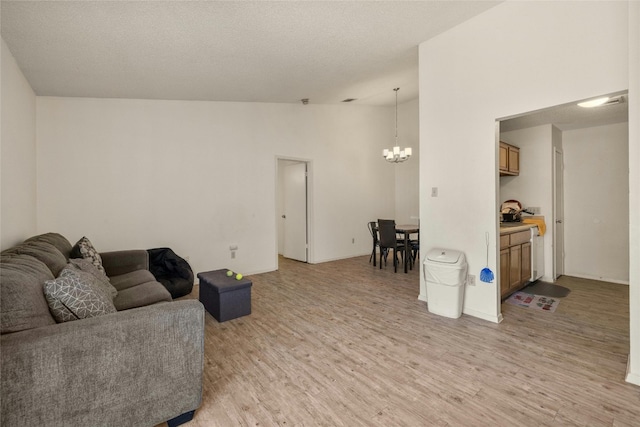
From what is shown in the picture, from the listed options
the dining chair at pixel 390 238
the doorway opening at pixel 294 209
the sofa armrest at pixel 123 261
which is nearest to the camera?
the sofa armrest at pixel 123 261

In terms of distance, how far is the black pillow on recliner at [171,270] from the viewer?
3.80m

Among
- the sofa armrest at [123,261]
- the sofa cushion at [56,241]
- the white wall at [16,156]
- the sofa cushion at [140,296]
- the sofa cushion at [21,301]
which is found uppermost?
the white wall at [16,156]

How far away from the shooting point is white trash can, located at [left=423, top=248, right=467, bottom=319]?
10.1ft

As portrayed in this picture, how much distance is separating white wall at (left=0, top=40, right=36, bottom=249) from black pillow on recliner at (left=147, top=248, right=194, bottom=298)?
1.28 metres

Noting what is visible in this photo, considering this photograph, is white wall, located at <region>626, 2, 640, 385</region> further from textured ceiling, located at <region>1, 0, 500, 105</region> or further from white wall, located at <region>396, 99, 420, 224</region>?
white wall, located at <region>396, 99, 420, 224</region>

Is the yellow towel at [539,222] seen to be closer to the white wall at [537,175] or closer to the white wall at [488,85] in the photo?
the white wall at [537,175]

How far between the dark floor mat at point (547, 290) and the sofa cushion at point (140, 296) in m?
4.43

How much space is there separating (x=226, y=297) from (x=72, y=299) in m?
1.56

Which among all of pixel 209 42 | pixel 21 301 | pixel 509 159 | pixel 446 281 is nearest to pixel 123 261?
pixel 21 301

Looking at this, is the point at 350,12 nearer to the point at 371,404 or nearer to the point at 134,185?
the point at 371,404

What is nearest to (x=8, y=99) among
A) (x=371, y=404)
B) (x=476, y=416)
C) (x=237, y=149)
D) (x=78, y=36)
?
(x=78, y=36)

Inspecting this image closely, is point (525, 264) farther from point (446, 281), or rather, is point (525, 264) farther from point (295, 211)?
point (295, 211)

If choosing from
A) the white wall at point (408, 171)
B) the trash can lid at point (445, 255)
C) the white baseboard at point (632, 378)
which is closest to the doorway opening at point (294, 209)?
the white wall at point (408, 171)

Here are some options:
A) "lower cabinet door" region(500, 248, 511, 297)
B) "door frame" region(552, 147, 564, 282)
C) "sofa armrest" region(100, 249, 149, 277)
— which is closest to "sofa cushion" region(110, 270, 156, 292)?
"sofa armrest" region(100, 249, 149, 277)
